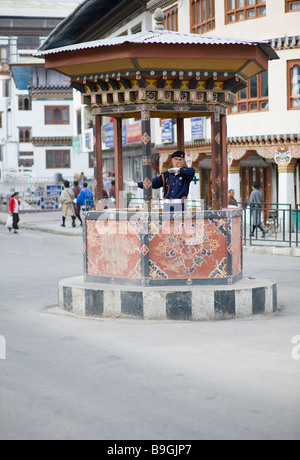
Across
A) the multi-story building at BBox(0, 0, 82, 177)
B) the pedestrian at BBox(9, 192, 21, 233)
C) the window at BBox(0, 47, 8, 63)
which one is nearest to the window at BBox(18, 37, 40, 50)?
the multi-story building at BBox(0, 0, 82, 177)

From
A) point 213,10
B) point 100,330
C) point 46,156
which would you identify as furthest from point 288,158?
point 46,156

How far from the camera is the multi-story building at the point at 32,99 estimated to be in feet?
198

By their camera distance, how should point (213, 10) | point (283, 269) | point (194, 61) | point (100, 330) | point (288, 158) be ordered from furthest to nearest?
point (213, 10)
point (288, 158)
point (283, 269)
point (194, 61)
point (100, 330)

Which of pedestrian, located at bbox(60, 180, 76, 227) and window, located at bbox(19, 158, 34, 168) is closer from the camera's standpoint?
pedestrian, located at bbox(60, 180, 76, 227)

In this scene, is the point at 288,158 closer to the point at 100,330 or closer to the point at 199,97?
the point at 199,97

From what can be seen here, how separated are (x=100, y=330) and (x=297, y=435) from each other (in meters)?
4.16

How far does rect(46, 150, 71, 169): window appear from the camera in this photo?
61500 millimetres

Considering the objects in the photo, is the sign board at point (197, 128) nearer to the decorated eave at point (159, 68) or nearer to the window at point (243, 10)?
the window at point (243, 10)

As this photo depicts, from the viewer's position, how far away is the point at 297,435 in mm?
5148

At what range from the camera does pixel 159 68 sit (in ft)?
33.4

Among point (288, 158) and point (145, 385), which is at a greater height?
point (288, 158)

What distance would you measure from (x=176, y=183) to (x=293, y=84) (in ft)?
46.9

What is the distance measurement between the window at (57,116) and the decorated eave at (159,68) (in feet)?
165

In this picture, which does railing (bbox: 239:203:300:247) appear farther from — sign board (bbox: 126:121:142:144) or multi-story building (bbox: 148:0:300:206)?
sign board (bbox: 126:121:142:144)
